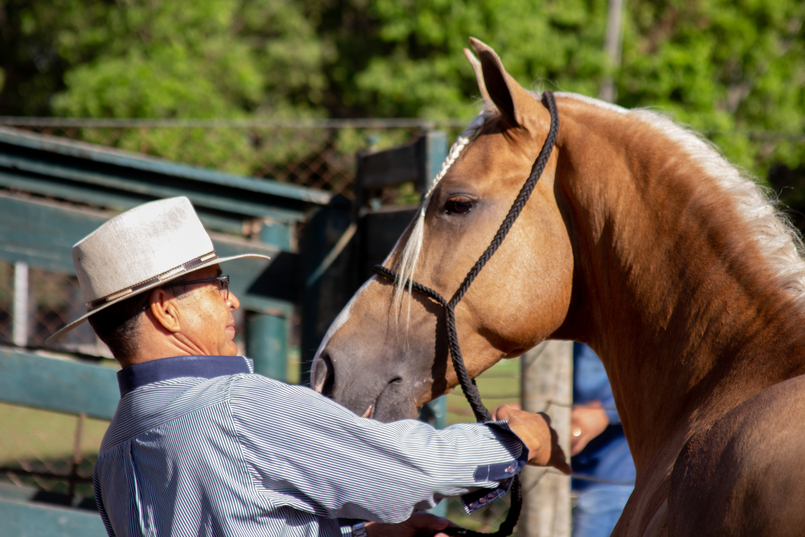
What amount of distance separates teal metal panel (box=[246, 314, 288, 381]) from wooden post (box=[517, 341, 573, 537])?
1.31 meters

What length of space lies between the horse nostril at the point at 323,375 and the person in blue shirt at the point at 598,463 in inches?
51.0

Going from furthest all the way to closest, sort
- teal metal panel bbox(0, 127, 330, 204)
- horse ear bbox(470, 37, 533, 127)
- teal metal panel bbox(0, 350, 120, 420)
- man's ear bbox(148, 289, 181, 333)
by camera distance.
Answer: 1. teal metal panel bbox(0, 350, 120, 420)
2. teal metal panel bbox(0, 127, 330, 204)
3. horse ear bbox(470, 37, 533, 127)
4. man's ear bbox(148, 289, 181, 333)

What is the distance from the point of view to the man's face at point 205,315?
59.3 inches

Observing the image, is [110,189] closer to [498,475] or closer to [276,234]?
[276,234]

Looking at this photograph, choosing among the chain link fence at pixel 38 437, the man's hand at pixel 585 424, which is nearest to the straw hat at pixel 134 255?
the man's hand at pixel 585 424

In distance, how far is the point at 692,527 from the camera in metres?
1.02

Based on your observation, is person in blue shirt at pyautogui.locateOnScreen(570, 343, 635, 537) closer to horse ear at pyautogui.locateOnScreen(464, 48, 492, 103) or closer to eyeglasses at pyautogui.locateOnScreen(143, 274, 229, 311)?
horse ear at pyautogui.locateOnScreen(464, 48, 492, 103)

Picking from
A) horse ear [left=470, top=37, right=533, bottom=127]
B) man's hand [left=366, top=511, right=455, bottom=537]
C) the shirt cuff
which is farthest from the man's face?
horse ear [left=470, top=37, right=533, bottom=127]

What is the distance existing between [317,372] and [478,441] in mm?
579

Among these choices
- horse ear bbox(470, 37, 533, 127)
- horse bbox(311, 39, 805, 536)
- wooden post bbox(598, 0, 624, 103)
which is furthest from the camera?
wooden post bbox(598, 0, 624, 103)

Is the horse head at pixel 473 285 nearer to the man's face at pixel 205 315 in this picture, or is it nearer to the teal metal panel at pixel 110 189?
the man's face at pixel 205 315

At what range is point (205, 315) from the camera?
1.53 metres

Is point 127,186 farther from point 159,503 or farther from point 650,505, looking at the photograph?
point 650,505

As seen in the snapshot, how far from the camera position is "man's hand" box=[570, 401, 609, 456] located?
2598mm
